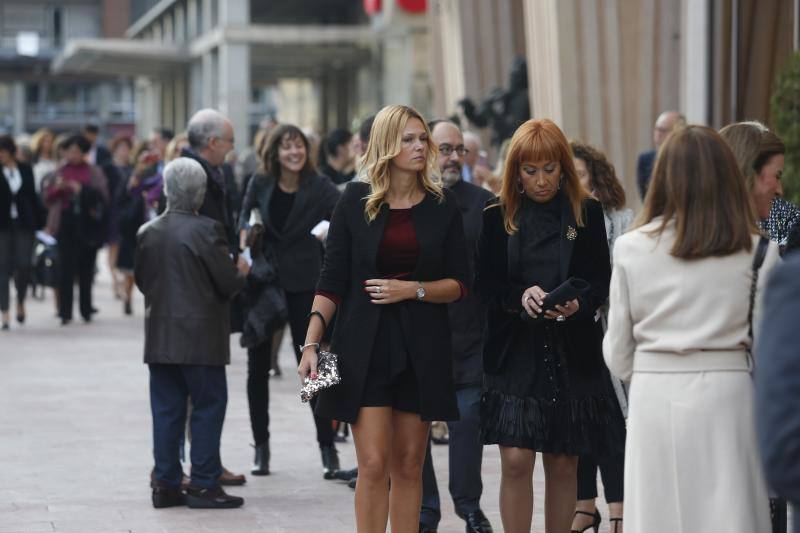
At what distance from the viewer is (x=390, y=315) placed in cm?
604

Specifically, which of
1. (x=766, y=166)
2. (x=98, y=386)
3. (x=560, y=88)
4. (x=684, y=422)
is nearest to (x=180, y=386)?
(x=766, y=166)

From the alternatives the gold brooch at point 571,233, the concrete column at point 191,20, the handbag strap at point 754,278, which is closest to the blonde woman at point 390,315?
the gold brooch at point 571,233

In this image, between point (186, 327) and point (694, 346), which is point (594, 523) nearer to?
point (186, 327)

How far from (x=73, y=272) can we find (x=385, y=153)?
12.9 meters

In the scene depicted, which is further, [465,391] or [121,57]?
[121,57]

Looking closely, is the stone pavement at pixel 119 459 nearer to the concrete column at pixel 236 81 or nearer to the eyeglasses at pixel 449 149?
the eyeglasses at pixel 449 149

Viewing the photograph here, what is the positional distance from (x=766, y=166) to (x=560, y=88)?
12507 millimetres

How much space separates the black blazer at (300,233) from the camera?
29.1 ft

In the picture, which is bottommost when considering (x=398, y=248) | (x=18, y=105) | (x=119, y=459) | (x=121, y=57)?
(x=119, y=459)

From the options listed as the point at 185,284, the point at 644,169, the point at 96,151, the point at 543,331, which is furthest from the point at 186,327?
the point at 96,151

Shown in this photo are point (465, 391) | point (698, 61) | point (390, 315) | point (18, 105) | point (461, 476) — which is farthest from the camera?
point (18, 105)

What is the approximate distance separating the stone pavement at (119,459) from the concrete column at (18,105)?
263 ft

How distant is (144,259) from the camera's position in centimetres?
802

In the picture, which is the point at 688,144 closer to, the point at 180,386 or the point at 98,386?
the point at 180,386
